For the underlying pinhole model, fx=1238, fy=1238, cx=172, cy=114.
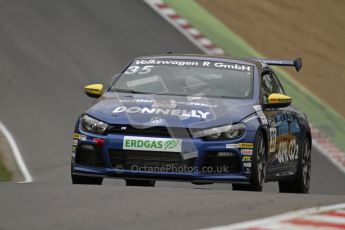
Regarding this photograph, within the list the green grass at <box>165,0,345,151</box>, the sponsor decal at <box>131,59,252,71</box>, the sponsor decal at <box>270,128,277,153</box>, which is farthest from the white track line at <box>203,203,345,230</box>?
the green grass at <box>165,0,345,151</box>

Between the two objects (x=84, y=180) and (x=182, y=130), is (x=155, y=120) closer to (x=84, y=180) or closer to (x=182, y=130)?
(x=182, y=130)

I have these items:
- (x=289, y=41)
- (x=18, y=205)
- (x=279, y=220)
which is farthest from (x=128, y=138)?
(x=289, y=41)

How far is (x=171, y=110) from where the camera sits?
11391 millimetres

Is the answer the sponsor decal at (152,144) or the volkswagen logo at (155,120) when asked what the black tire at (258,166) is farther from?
the volkswagen logo at (155,120)

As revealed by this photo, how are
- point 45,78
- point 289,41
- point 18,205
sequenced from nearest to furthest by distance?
point 18,205
point 45,78
point 289,41

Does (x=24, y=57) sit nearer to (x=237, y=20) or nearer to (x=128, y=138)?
(x=237, y=20)

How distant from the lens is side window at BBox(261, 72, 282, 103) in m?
12.6

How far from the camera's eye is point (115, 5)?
24906 millimetres

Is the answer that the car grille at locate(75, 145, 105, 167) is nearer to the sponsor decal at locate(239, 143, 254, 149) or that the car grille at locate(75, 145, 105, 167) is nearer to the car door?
the sponsor decal at locate(239, 143, 254, 149)

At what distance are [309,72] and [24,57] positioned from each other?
6540 millimetres

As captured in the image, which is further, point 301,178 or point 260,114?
point 301,178

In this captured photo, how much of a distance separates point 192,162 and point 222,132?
0.39 m

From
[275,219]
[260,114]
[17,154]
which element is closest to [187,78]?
[260,114]

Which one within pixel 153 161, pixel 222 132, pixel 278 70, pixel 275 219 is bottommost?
pixel 278 70
